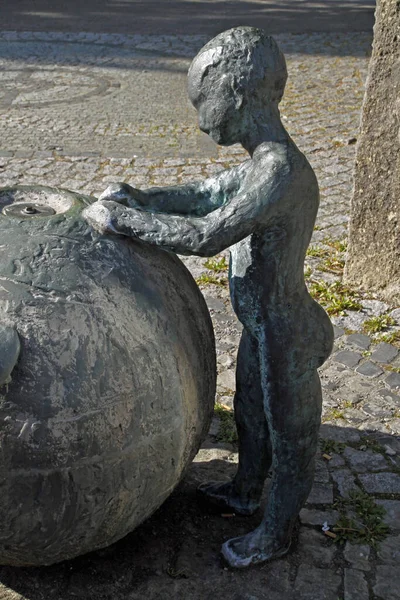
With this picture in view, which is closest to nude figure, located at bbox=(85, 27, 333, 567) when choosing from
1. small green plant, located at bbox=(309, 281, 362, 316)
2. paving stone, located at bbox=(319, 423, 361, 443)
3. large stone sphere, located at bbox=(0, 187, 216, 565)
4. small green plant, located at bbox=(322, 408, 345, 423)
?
large stone sphere, located at bbox=(0, 187, 216, 565)

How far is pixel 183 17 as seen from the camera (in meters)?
16.1

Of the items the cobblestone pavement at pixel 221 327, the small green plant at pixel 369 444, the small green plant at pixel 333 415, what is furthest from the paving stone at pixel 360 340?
the small green plant at pixel 369 444

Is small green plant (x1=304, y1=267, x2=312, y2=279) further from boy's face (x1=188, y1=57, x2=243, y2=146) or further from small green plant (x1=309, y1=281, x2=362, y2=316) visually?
boy's face (x1=188, y1=57, x2=243, y2=146)

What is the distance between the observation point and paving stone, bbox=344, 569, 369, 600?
11.8 ft

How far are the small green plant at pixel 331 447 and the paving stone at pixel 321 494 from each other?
303 millimetres

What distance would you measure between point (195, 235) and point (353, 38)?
12230mm

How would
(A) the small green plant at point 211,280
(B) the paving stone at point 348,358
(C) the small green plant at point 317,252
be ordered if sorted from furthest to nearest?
(C) the small green plant at point 317,252 < (A) the small green plant at point 211,280 < (B) the paving stone at point 348,358

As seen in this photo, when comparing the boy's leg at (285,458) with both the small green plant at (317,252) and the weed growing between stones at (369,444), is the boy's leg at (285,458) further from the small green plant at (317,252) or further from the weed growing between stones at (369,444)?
the small green plant at (317,252)

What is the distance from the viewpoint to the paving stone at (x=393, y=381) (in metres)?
5.23

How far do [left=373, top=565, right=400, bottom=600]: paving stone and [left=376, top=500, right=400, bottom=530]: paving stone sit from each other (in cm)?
31

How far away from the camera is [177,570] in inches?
144

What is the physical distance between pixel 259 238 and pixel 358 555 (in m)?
1.61

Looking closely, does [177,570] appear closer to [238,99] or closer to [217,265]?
[238,99]

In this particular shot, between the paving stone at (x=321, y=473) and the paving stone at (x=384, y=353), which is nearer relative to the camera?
the paving stone at (x=321, y=473)
